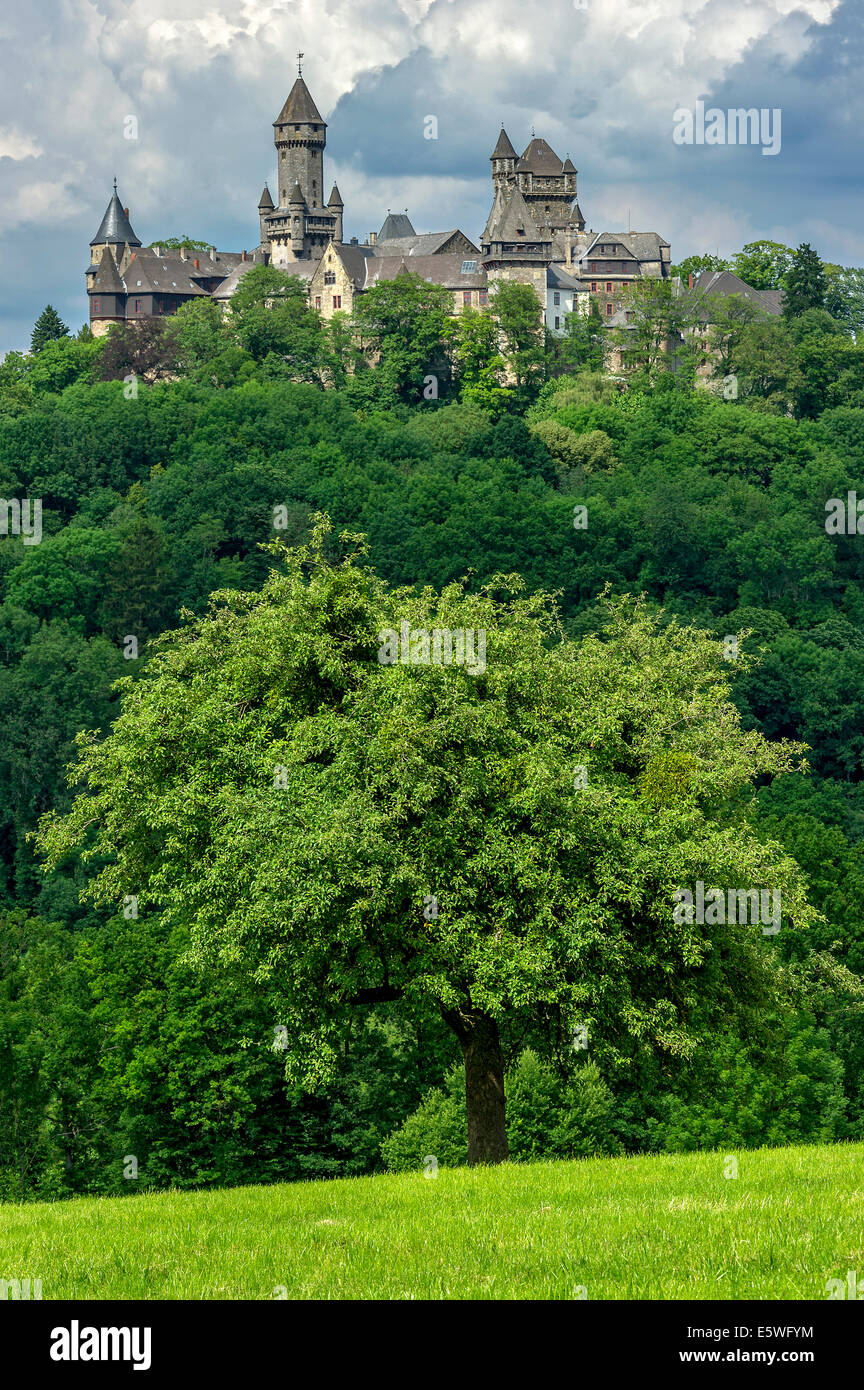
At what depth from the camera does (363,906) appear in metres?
21.1

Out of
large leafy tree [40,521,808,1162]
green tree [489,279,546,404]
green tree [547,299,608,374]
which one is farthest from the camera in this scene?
green tree [547,299,608,374]

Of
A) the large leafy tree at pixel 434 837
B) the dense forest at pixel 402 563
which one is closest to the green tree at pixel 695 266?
the dense forest at pixel 402 563

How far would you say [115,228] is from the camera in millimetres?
165375

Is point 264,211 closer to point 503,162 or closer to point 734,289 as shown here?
point 503,162

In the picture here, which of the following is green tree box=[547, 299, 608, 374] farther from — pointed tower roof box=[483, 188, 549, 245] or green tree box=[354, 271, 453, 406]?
green tree box=[354, 271, 453, 406]

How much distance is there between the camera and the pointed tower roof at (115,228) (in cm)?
16488

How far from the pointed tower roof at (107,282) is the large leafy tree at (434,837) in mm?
133518

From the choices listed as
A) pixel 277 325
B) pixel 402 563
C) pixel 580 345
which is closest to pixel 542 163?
pixel 580 345

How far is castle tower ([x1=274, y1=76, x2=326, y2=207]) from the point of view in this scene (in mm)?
157625

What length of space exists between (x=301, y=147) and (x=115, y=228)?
19.8m

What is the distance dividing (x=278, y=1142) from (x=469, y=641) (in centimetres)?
2482

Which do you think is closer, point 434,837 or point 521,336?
point 434,837

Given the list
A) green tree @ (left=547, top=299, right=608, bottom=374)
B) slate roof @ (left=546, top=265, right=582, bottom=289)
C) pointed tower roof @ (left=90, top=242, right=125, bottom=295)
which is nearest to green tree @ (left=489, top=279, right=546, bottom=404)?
green tree @ (left=547, top=299, right=608, bottom=374)

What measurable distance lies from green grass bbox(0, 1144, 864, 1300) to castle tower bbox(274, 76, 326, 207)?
147956 mm
